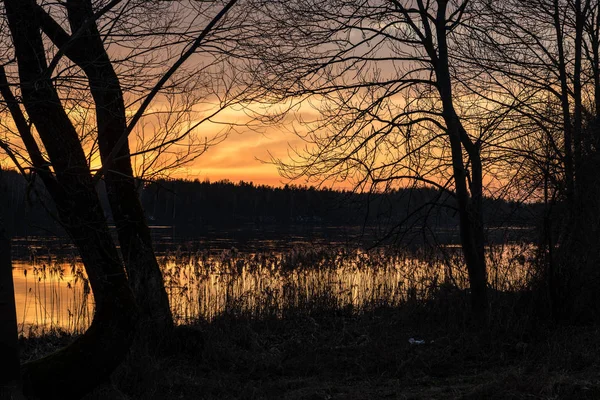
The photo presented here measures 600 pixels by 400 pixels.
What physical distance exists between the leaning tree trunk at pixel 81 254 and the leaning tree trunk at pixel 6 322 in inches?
37.6

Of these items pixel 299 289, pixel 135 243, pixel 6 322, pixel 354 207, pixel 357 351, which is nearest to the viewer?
pixel 6 322

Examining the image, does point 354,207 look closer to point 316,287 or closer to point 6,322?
point 316,287

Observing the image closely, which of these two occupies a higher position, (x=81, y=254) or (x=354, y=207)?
(x=354, y=207)

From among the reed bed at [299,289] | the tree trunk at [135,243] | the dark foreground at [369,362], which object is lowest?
the dark foreground at [369,362]

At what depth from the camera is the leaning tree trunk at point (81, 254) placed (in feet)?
18.6

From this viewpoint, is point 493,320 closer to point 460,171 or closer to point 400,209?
point 460,171

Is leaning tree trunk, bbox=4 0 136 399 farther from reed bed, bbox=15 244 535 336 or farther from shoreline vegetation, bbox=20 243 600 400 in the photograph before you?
reed bed, bbox=15 244 535 336

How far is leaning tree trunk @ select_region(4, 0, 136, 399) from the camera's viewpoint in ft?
18.6

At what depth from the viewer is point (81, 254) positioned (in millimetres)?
6117

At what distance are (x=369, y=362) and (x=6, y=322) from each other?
462 centimetres

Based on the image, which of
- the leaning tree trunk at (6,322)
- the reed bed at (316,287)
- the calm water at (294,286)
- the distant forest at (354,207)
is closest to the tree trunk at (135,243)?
the distant forest at (354,207)

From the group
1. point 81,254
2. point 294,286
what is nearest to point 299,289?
point 294,286

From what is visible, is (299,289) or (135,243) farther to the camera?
(299,289)

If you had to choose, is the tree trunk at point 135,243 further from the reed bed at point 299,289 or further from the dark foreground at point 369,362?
the reed bed at point 299,289
